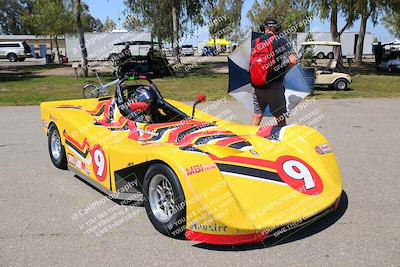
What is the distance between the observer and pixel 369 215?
4.18 m

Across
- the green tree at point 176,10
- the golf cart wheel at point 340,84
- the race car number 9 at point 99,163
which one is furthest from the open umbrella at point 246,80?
the green tree at point 176,10

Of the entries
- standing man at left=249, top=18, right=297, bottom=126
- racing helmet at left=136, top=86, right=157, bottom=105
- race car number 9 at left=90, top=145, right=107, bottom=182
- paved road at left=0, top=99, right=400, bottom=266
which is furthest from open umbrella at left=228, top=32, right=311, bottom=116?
race car number 9 at left=90, top=145, right=107, bottom=182

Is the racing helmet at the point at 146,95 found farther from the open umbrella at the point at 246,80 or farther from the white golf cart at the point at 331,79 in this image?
the white golf cart at the point at 331,79

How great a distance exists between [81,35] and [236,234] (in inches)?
793

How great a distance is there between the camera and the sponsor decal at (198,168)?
11.3ft

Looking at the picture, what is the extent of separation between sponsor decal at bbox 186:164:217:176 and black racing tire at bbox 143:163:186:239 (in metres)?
0.14

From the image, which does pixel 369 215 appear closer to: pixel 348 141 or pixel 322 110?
pixel 348 141

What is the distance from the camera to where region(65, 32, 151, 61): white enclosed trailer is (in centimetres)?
3925

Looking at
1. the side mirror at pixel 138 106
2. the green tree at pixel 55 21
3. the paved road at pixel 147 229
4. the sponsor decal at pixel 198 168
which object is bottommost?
the paved road at pixel 147 229

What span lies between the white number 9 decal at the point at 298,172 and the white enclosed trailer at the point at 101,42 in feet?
117

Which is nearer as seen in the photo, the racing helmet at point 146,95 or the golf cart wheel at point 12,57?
the racing helmet at point 146,95

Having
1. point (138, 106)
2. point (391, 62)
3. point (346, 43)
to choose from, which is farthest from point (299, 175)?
point (346, 43)

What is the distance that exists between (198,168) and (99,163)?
58.2 inches

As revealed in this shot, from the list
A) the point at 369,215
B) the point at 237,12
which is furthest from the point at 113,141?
the point at 237,12
